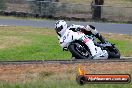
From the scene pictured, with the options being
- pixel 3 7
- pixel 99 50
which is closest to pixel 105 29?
pixel 3 7

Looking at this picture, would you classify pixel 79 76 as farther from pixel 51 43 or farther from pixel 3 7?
pixel 3 7

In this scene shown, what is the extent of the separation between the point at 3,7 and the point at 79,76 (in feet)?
106

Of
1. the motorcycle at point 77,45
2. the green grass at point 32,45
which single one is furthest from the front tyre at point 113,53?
the green grass at point 32,45

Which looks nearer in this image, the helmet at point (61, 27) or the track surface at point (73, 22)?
the helmet at point (61, 27)

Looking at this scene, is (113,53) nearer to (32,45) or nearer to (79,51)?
(79,51)

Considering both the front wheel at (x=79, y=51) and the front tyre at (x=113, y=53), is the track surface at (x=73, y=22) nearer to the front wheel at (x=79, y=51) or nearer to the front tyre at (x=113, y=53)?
the front tyre at (x=113, y=53)

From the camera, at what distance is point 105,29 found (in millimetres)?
30953

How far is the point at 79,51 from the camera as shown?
542 inches

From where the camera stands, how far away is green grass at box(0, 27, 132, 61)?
20297 millimetres

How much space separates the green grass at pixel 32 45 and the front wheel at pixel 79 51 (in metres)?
4.96

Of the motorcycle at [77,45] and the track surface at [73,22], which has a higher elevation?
the motorcycle at [77,45]

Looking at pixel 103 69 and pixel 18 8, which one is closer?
pixel 103 69

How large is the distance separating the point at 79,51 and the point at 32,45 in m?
10.1

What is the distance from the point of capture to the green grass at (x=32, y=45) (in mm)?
20297
